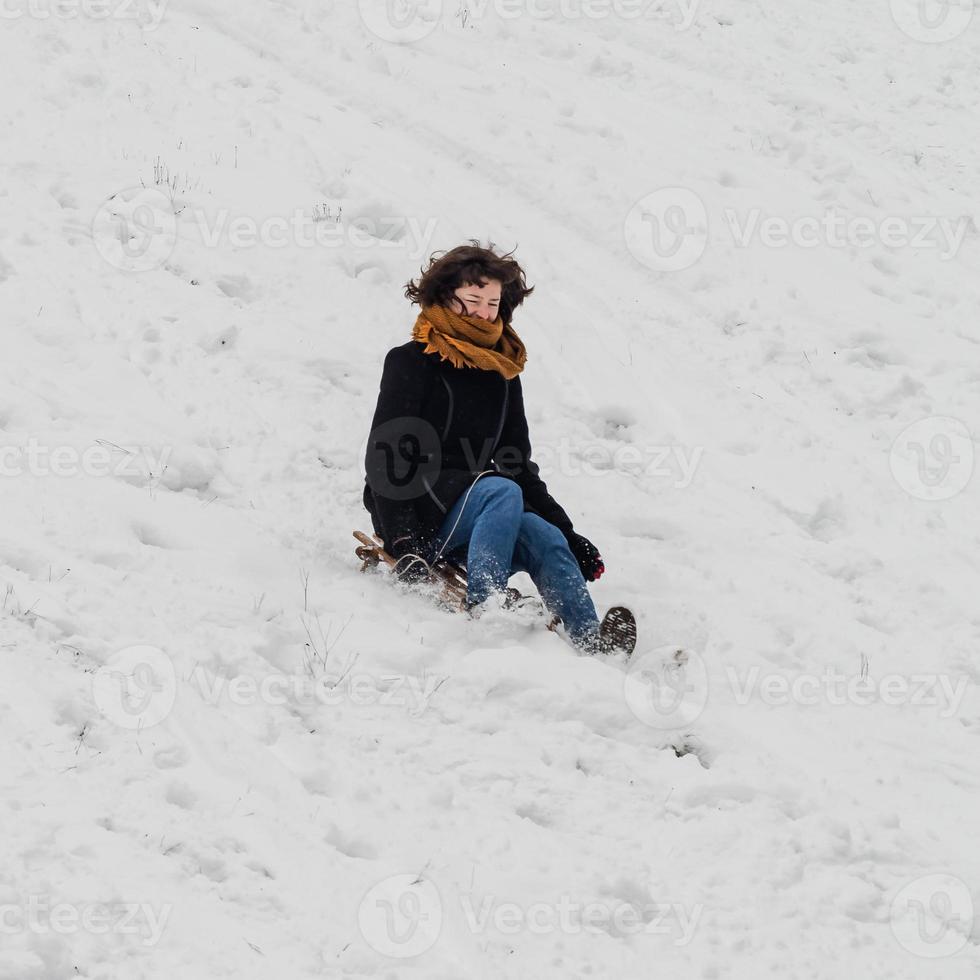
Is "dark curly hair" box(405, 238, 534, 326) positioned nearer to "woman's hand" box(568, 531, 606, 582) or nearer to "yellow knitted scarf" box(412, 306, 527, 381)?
"yellow knitted scarf" box(412, 306, 527, 381)

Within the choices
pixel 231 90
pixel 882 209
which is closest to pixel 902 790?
pixel 882 209

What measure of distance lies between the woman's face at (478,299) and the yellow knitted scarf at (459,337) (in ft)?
0.12

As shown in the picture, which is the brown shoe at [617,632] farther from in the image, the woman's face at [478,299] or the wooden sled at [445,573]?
the woman's face at [478,299]

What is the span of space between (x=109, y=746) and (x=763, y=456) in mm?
4336

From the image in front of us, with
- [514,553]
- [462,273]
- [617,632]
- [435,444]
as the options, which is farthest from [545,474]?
[617,632]

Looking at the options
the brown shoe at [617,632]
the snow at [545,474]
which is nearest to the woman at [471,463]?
the brown shoe at [617,632]

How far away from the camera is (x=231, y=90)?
A: 30.5 ft

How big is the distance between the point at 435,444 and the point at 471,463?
0.77ft

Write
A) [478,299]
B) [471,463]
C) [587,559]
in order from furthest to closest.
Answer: [471,463] → [478,299] → [587,559]

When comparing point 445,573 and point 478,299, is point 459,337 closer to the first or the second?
point 478,299

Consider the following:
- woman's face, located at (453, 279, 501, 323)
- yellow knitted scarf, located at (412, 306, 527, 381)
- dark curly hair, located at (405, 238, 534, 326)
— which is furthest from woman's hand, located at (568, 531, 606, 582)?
dark curly hair, located at (405, 238, 534, 326)

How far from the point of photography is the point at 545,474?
258 inches

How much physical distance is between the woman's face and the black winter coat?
0.27 metres

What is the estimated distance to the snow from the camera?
3.64m
